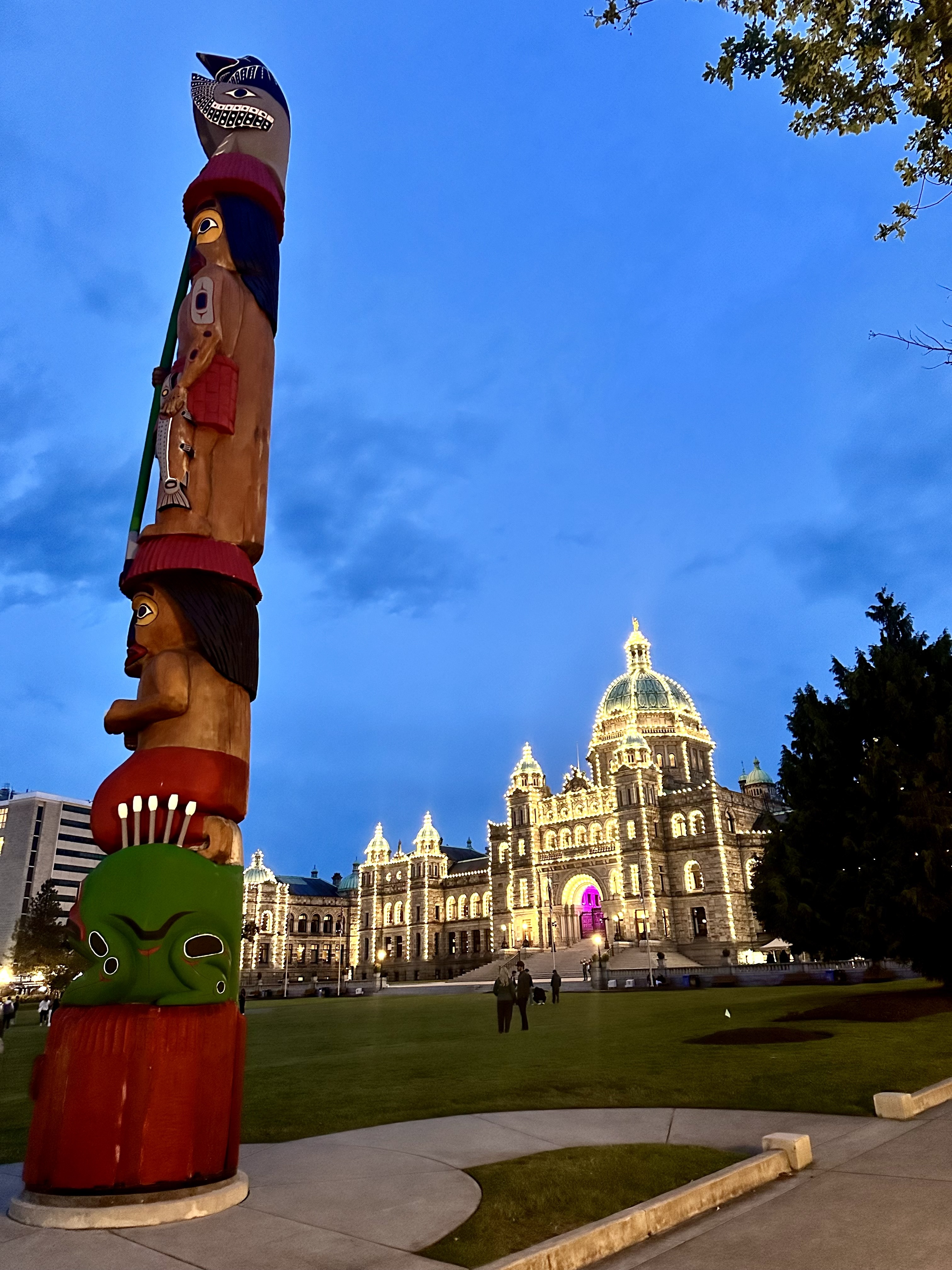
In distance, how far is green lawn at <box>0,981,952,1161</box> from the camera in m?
11.9

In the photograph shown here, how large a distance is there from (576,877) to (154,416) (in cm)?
7960

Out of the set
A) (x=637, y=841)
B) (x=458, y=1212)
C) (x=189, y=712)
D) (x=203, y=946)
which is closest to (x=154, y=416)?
(x=189, y=712)

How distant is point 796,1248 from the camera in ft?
19.3

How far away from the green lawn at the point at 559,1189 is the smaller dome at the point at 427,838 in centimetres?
9933

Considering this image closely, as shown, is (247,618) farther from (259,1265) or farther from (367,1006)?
(367,1006)

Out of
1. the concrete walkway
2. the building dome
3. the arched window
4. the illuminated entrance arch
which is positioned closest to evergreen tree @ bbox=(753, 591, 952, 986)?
the concrete walkway

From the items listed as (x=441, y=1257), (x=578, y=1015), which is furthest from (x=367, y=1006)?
(x=441, y=1257)

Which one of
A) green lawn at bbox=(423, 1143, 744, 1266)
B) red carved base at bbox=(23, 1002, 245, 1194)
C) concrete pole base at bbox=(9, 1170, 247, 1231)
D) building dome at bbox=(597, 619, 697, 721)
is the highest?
→ building dome at bbox=(597, 619, 697, 721)

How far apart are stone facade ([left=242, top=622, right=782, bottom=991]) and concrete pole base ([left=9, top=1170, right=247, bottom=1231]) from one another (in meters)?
68.8

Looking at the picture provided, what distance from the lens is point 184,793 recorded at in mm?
8125

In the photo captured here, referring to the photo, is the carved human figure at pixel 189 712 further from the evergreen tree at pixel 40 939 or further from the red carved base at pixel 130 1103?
the evergreen tree at pixel 40 939

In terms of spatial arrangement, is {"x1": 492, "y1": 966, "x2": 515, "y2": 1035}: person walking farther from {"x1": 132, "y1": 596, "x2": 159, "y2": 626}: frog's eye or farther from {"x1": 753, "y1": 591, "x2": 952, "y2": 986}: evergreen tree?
{"x1": 132, "y1": 596, "x2": 159, "y2": 626}: frog's eye

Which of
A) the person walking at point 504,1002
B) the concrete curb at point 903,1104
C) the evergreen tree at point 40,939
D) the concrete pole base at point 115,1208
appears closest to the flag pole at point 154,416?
the concrete pole base at point 115,1208

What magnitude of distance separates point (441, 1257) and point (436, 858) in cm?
10286
